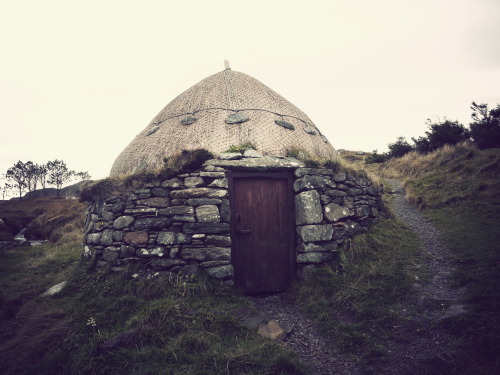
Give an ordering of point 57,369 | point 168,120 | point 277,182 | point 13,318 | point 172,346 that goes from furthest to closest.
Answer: point 168,120, point 277,182, point 13,318, point 172,346, point 57,369

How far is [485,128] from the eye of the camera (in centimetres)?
1180

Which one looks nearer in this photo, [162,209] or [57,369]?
[57,369]

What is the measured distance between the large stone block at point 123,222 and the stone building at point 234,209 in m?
0.02

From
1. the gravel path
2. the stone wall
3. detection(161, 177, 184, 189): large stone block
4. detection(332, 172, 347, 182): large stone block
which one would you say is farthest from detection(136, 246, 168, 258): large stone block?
detection(332, 172, 347, 182): large stone block

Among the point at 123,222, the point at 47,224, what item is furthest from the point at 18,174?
the point at 123,222

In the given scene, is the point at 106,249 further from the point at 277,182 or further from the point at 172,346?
the point at 277,182

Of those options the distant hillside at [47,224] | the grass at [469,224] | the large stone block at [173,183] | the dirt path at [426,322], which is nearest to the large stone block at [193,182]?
the large stone block at [173,183]

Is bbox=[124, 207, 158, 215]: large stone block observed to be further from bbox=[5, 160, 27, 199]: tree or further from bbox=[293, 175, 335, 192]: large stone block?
bbox=[5, 160, 27, 199]: tree

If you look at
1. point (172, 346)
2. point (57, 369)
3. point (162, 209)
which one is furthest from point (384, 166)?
point (57, 369)

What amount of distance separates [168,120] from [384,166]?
1053 cm

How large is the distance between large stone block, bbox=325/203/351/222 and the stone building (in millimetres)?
19

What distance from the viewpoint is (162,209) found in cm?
464

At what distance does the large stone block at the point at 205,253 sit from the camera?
443 centimetres

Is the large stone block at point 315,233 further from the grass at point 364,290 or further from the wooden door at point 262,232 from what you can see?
the grass at point 364,290
